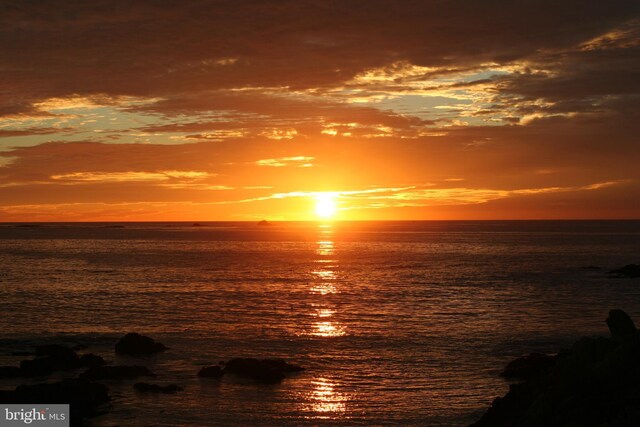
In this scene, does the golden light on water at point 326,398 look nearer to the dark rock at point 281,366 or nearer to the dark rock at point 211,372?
the dark rock at point 281,366

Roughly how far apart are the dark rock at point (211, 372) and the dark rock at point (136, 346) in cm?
621

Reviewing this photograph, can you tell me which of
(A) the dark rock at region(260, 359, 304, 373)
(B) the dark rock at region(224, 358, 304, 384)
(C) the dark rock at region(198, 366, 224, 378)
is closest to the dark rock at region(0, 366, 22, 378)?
(C) the dark rock at region(198, 366, 224, 378)

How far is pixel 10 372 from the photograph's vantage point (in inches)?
1289

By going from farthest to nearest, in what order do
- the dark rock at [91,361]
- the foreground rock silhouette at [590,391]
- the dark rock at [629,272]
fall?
the dark rock at [629,272] → the dark rock at [91,361] → the foreground rock silhouette at [590,391]

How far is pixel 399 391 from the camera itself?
101ft

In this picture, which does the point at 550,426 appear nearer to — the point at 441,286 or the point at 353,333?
the point at 353,333

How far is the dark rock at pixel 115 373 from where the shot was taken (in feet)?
107

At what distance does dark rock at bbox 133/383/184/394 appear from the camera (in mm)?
30375

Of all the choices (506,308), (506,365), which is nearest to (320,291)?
(506,308)

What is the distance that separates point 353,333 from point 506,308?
64.7ft

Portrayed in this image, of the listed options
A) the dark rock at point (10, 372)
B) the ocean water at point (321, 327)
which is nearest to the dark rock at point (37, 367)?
the dark rock at point (10, 372)

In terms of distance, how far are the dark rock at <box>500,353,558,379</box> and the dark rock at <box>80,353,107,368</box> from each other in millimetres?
22213

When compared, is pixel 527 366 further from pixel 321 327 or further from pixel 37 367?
pixel 37 367

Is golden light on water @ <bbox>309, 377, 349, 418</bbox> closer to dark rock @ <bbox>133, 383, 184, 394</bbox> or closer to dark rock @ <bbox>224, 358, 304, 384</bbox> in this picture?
dark rock @ <bbox>224, 358, 304, 384</bbox>
